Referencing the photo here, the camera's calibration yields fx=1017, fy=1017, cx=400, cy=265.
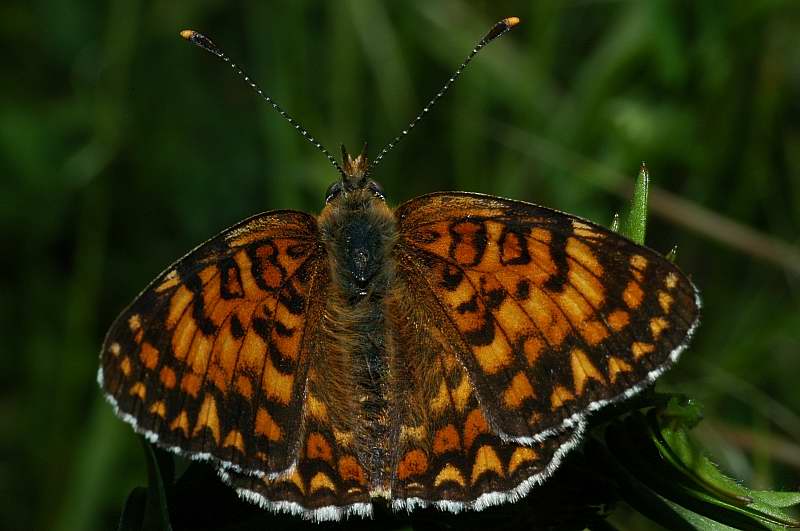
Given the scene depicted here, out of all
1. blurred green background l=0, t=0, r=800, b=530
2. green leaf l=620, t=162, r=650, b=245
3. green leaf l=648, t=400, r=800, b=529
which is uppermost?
blurred green background l=0, t=0, r=800, b=530

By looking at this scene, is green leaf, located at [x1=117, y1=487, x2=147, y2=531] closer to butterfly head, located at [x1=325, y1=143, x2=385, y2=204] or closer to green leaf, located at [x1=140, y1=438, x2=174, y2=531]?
green leaf, located at [x1=140, y1=438, x2=174, y2=531]

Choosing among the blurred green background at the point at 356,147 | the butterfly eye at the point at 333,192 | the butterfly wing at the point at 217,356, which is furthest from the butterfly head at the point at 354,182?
the blurred green background at the point at 356,147

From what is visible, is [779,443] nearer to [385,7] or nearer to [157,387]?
[157,387]

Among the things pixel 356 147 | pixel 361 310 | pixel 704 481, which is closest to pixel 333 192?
pixel 361 310

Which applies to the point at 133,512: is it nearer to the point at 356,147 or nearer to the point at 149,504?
the point at 149,504

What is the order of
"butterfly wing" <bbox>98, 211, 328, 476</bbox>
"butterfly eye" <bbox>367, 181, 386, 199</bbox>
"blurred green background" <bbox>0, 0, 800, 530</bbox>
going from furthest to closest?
"blurred green background" <bbox>0, 0, 800, 530</bbox> < "butterfly eye" <bbox>367, 181, 386, 199</bbox> < "butterfly wing" <bbox>98, 211, 328, 476</bbox>

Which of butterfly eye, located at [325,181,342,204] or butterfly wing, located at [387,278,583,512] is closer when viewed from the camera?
butterfly wing, located at [387,278,583,512]

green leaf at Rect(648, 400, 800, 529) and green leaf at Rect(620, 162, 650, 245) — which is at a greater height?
green leaf at Rect(620, 162, 650, 245)

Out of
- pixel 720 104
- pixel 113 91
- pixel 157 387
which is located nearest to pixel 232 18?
pixel 113 91

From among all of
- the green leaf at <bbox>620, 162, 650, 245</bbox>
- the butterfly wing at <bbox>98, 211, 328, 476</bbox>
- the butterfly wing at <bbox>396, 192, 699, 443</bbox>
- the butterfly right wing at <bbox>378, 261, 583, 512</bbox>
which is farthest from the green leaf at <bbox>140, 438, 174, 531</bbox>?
the green leaf at <bbox>620, 162, 650, 245</bbox>

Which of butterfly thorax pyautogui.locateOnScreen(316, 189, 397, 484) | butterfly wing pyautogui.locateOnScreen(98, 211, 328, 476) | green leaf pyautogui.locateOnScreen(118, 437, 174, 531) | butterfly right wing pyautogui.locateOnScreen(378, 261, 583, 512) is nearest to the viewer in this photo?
green leaf pyautogui.locateOnScreen(118, 437, 174, 531)
